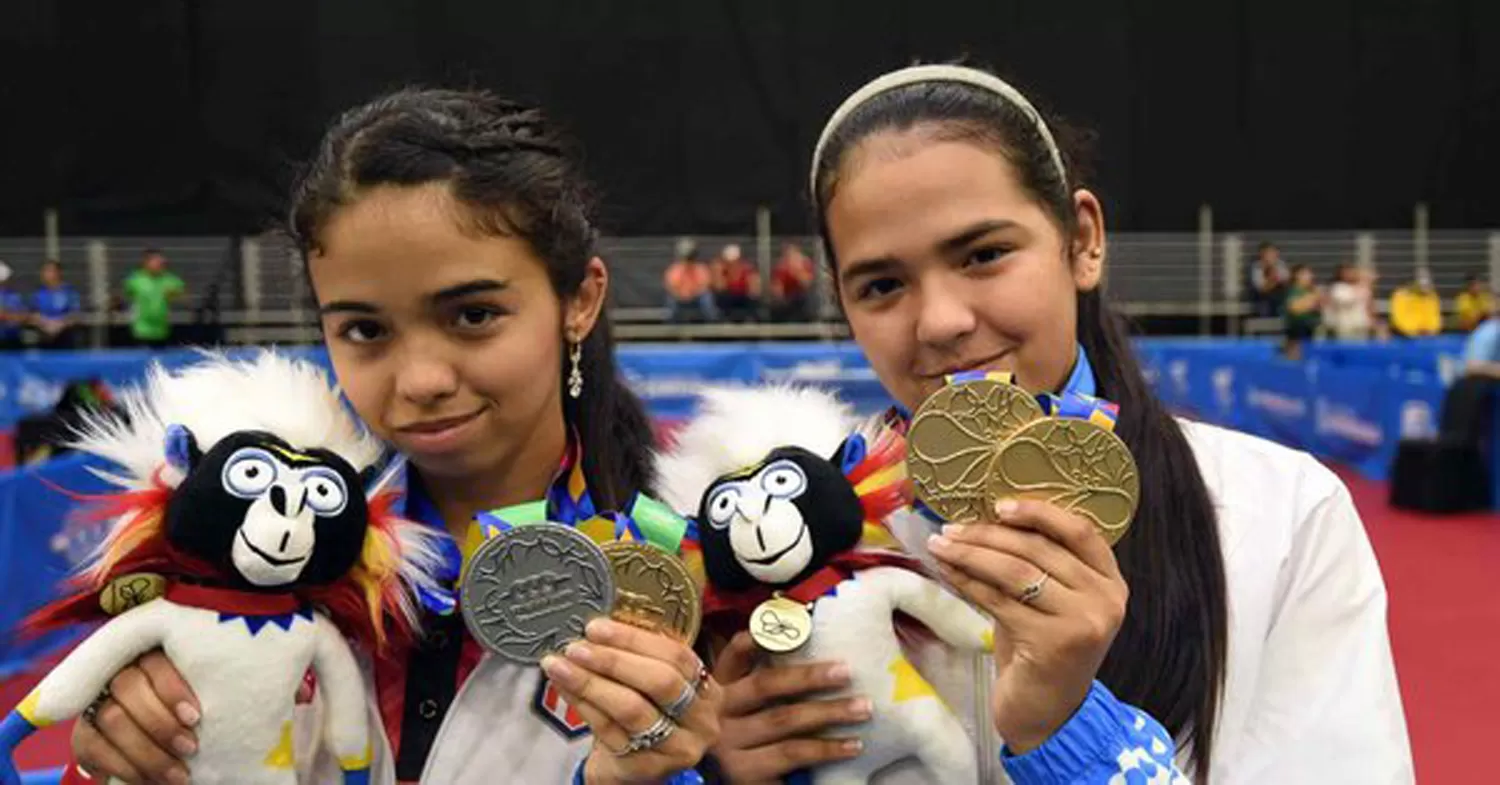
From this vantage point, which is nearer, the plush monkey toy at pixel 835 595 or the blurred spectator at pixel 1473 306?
the plush monkey toy at pixel 835 595

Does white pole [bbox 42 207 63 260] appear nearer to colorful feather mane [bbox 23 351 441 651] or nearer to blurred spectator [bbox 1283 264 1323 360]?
blurred spectator [bbox 1283 264 1323 360]

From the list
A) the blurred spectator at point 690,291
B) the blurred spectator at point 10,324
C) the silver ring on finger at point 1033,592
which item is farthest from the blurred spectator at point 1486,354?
the blurred spectator at point 10,324

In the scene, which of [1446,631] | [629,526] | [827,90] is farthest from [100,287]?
[629,526]

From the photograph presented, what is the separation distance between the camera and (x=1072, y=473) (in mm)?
1220

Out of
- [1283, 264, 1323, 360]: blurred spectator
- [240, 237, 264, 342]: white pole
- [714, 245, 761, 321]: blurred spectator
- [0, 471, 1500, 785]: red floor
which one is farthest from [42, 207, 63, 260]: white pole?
[1283, 264, 1323, 360]: blurred spectator

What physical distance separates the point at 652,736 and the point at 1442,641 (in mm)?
4613

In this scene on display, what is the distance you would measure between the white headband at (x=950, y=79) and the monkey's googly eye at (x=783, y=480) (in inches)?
14.4

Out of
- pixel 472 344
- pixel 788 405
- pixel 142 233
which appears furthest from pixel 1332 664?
pixel 142 233

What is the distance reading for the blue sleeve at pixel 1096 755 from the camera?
46.0 inches

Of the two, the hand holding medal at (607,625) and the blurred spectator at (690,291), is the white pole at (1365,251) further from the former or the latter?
the hand holding medal at (607,625)

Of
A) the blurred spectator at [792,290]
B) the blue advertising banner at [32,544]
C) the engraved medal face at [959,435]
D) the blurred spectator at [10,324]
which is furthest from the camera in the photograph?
the blurred spectator at [792,290]

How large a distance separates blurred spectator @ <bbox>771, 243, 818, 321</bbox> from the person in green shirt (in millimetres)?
6726

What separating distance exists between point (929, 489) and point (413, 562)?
22.4 inches

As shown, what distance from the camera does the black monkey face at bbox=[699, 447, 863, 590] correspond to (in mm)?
1370
